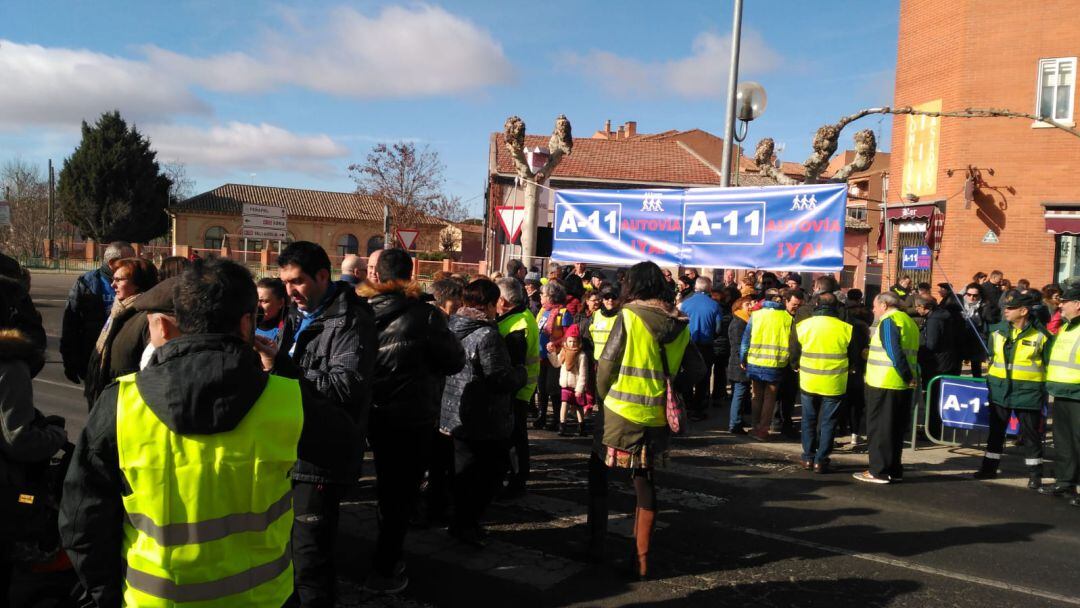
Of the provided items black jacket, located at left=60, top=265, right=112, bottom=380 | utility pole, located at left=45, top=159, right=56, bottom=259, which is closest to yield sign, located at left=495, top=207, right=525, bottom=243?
black jacket, located at left=60, top=265, right=112, bottom=380

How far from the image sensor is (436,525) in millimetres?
5629

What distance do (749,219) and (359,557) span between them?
6.20 m

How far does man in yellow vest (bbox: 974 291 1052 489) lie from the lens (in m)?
7.39

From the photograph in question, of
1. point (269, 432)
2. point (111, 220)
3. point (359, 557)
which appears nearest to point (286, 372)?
point (269, 432)

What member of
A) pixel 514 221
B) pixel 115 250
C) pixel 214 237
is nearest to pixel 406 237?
pixel 514 221

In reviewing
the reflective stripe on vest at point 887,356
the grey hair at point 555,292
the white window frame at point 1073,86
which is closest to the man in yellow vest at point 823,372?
the reflective stripe on vest at point 887,356

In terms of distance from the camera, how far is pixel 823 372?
754cm

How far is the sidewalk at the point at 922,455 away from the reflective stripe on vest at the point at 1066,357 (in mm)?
1169

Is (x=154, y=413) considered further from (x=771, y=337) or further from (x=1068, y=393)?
(x=771, y=337)

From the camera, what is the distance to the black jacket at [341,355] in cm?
346

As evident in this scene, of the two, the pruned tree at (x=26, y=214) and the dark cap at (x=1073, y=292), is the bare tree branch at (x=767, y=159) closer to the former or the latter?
the dark cap at (x=1073, y=292)

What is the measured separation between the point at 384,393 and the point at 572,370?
15.7 feet

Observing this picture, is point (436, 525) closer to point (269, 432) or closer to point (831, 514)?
point (831, 514)

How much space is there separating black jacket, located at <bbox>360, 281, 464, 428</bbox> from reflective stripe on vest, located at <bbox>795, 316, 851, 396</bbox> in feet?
14.8
